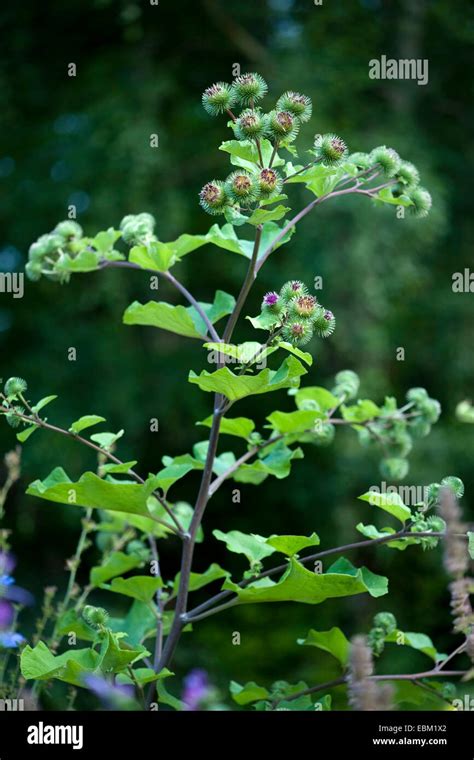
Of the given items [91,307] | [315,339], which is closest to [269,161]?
[315,339]

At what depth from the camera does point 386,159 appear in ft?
4.18

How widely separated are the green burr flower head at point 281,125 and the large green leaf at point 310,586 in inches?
20.1

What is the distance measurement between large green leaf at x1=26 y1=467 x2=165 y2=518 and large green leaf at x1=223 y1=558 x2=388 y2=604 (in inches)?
6.0

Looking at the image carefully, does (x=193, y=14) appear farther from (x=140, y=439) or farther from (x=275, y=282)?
(x=140, y=439)

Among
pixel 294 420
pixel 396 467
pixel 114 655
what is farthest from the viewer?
pixel 396 467

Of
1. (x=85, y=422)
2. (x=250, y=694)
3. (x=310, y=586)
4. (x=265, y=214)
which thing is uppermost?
(x=265, y=214)

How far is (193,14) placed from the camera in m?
4.83

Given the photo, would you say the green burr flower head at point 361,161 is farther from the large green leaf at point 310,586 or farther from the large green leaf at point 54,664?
the large green leaf at point 54,664

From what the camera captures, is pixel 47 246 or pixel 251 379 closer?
pixel 251 379

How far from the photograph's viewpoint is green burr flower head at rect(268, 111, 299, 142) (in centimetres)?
111

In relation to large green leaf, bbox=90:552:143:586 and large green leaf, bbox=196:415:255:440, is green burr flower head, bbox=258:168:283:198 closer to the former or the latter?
large green leaf, bbox=196:415:255:440

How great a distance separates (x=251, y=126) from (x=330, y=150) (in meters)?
A: 0.11

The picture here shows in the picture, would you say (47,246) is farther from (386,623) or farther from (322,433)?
(386,623)

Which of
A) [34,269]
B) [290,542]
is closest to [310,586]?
[290,542]
